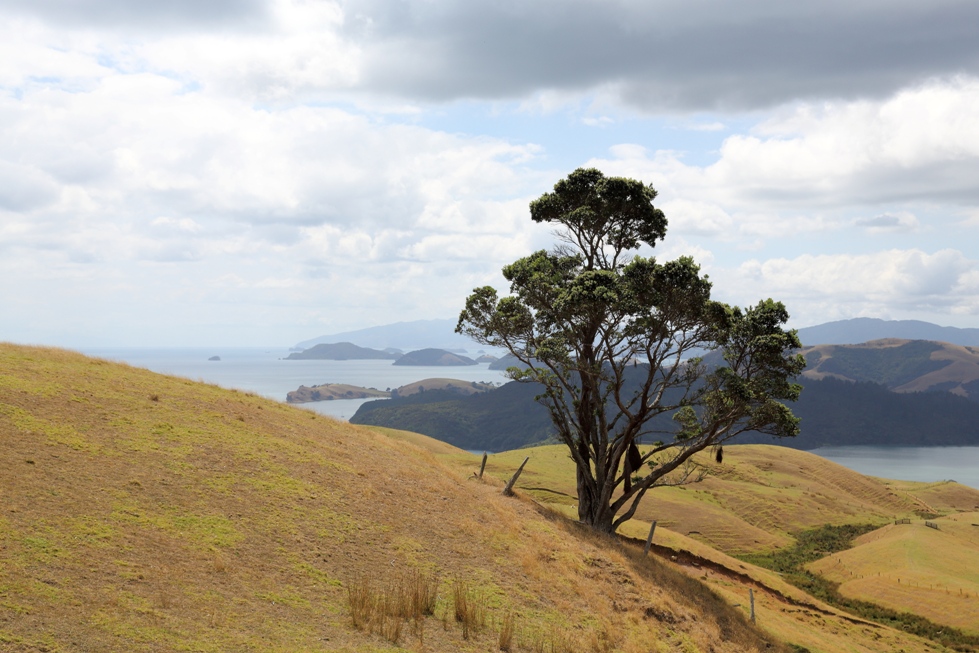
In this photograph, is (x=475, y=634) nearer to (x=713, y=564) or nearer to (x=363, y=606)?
(x=363, y=606)

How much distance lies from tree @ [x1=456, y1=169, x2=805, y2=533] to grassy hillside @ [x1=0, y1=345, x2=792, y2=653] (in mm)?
7242

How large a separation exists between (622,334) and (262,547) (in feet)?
74.4

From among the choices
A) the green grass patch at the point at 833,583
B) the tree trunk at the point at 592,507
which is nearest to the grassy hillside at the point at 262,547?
the tree trunk at the point at 592,507

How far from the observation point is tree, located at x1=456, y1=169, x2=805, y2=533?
118ft

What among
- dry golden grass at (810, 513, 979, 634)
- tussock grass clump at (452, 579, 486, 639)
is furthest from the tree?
dry golden grass at (810, 513, 979, 634)

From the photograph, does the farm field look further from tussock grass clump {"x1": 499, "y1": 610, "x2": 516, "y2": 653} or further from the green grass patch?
the green grass patch

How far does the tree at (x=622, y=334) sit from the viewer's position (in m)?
35.9

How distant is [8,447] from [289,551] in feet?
32.5

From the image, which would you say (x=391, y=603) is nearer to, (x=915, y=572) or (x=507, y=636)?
(x=507, y=636)

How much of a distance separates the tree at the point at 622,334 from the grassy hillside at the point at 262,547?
7.24 metres

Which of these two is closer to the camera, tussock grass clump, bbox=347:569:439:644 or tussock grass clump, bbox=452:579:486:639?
tussock grass clump, bbox=347:569:439:644

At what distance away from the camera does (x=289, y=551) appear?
21172 mm

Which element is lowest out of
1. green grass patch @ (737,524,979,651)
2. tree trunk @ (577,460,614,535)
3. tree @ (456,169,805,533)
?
green grass patch @ (737,524,979,651)

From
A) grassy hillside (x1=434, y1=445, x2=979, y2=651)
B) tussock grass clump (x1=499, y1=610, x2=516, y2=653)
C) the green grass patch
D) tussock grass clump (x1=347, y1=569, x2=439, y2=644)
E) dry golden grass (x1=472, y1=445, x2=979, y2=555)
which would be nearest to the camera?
tussock grass clump (x1=347, y1=569, x2=439, y2=644)
